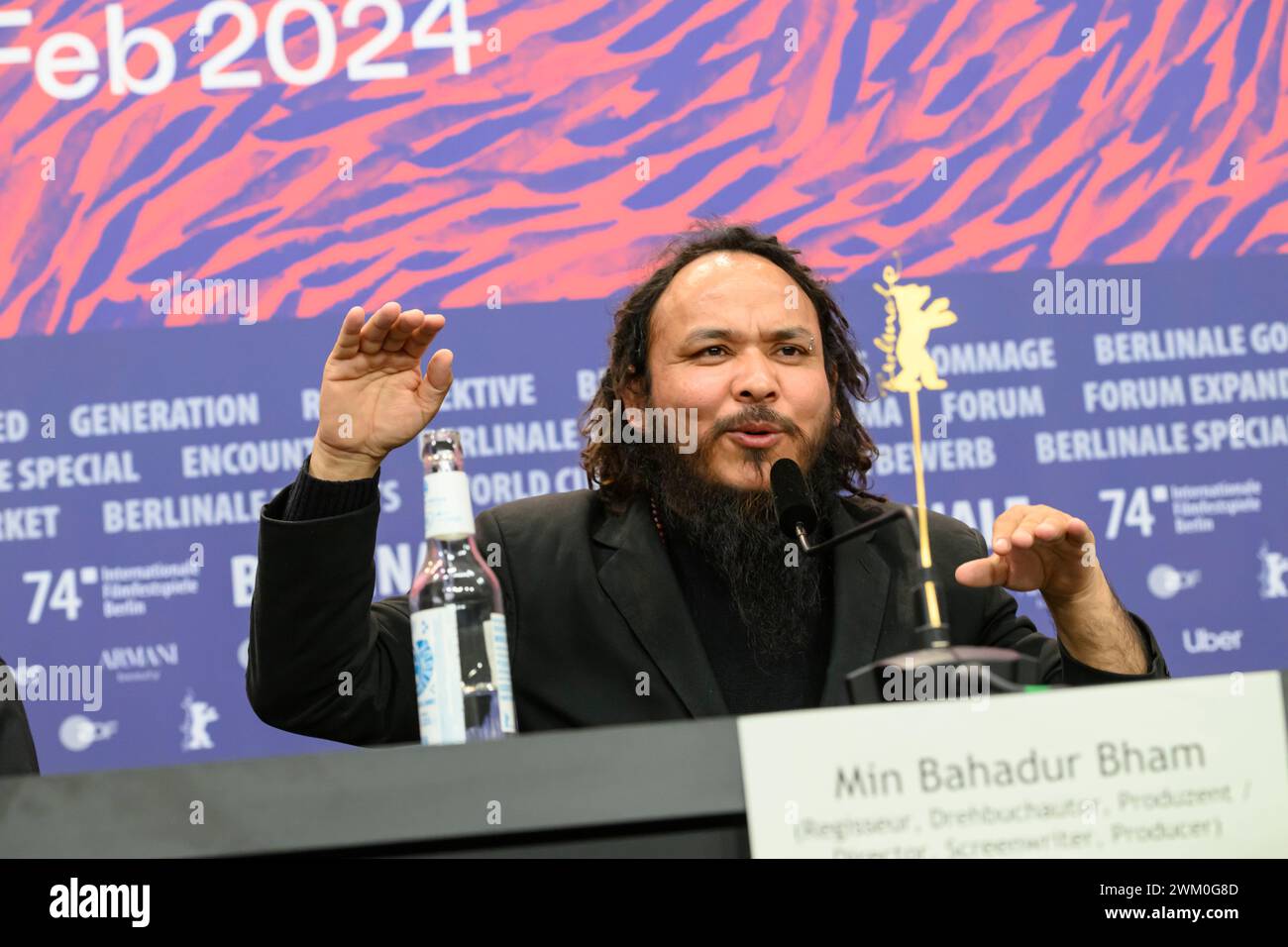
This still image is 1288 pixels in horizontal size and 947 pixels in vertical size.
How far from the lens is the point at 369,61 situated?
2.99 meters

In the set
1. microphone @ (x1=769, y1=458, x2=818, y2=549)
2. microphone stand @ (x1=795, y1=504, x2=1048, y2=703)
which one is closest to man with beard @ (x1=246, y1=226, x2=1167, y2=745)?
microphone @ (x1=769, y1=458, x2=818, y2=549)

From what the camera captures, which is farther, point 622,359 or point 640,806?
point 622,359

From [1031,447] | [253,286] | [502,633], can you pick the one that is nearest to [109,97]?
[253,286]

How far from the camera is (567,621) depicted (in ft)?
6.16

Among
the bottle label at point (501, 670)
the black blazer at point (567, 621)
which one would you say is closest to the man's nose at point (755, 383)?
the black blazer at point (567, 621)

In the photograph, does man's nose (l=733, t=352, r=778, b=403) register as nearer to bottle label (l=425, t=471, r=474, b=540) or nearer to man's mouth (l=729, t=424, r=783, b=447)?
man's mouth (l=729, t=424, r=783, b=447)

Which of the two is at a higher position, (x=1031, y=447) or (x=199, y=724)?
(x=1031, y=447)

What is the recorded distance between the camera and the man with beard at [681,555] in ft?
4.47

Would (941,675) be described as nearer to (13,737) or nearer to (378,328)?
(378,328)

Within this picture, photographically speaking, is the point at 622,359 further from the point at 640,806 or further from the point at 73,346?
the point at 640,806

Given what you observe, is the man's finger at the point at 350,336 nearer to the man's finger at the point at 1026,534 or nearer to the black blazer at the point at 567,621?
the black blazer at the point at 567,621
